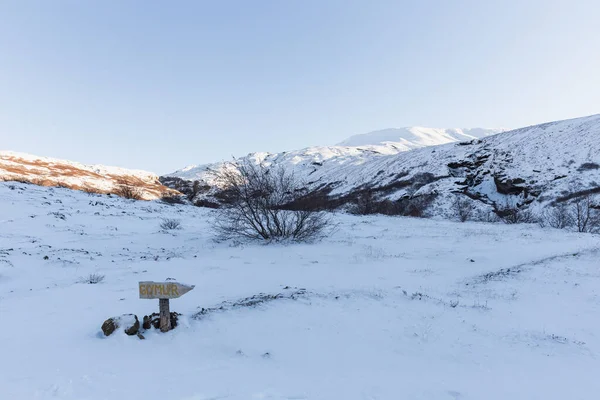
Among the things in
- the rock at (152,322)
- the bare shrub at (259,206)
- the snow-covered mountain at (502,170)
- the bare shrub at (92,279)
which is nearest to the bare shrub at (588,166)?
the snow-covered mountain at (502,170)

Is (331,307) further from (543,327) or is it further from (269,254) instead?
(269,254)

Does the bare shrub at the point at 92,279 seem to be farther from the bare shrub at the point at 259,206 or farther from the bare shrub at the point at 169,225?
the bare shrub at the point at 169,225

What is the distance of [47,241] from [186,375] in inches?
479

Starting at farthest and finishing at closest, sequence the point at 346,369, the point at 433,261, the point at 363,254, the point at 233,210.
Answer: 1. the point at 233,210
2. the point at 363,254
3. the point at 433,261
4. the point at 346,369

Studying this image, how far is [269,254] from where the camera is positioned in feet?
40.9

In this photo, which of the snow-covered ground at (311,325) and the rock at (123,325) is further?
the rock at (123,325)

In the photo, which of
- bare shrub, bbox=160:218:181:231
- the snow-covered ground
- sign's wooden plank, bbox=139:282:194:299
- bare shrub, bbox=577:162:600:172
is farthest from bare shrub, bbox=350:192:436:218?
sign's wooden plank, bbox=139:282:194:299

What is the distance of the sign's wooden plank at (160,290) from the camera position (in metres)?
5.03

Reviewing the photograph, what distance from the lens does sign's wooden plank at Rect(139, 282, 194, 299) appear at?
16.5ft

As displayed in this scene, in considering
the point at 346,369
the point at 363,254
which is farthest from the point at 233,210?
the point at 346,369

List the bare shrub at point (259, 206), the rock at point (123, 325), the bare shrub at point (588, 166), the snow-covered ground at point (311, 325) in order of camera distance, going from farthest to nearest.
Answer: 1. the bare shrub at point (588, 166)
2. the bare shrub at point (259, 206)
3. the rock at point (123, 325)
4. the snow-covered ground at point (311, 325)

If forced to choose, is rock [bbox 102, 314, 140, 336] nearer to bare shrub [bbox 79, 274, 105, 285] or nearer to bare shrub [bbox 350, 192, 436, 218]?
bare shrub [bbox 79, 274, 105, 285]

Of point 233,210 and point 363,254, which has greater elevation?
point 233,210

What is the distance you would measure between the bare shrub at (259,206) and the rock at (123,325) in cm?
996
